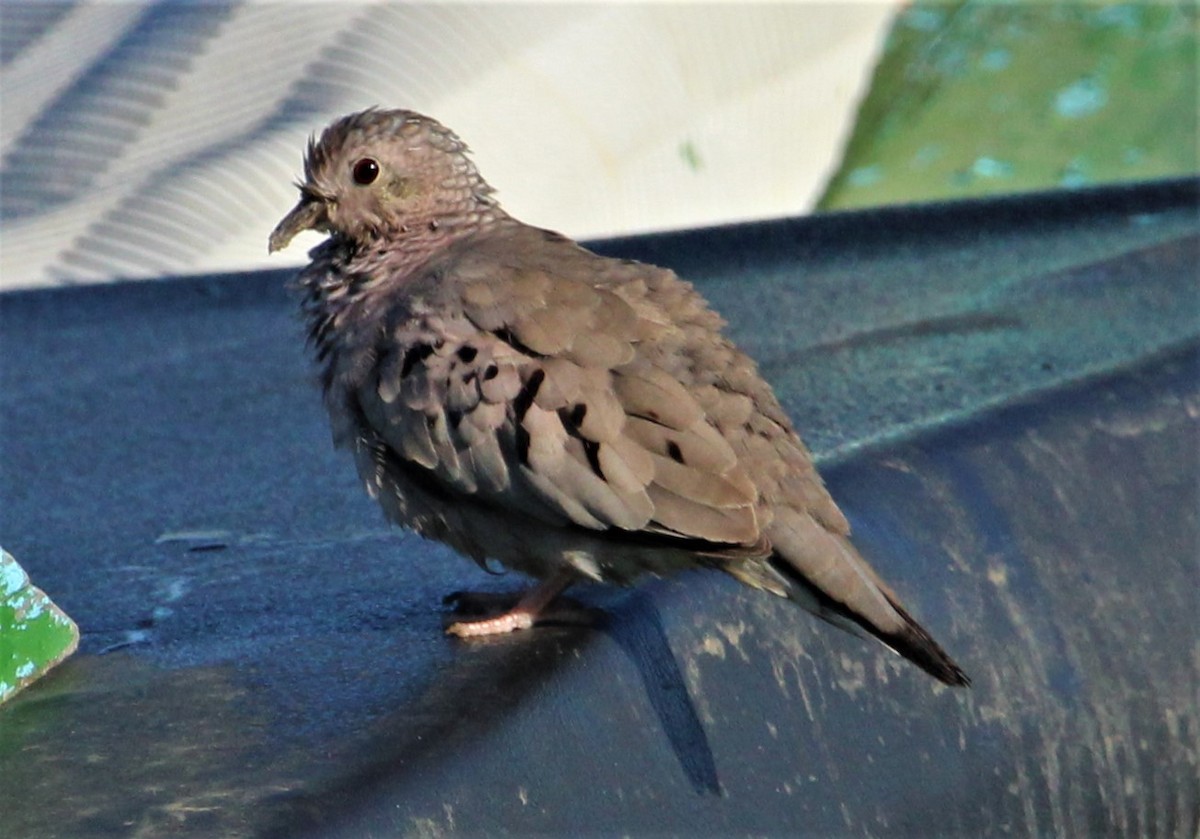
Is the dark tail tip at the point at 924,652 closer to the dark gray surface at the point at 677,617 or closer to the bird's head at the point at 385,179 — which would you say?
the dark gray surface at the point at 677,617

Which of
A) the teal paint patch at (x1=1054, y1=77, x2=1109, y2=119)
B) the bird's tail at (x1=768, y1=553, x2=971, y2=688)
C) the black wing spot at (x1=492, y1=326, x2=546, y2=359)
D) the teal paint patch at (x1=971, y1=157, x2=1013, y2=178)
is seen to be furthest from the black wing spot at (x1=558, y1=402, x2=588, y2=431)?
the teal paint patch at (x1=1054, y1=77, x2=1109, y2=119)

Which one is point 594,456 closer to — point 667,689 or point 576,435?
point 576,435

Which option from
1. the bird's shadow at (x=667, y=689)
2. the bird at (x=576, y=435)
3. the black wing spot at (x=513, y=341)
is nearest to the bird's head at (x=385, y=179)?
the bird at (x=576, y=435)

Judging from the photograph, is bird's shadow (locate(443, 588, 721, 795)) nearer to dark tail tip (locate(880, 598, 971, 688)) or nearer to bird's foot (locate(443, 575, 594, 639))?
bird's foot (locate(443, 575, 594, 639))

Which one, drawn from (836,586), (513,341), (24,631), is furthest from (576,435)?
(24,631)

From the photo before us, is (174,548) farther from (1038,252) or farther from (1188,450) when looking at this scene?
(1038,252)

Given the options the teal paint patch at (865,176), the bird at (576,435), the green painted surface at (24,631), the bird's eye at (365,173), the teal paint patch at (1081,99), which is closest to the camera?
the green painted surface at (24,631)
